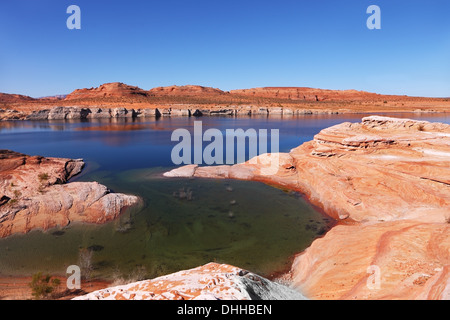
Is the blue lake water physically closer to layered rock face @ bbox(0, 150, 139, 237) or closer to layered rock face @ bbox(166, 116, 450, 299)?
layered rock face @ bbox(0, 150, 139, 237)

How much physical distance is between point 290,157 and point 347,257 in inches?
431

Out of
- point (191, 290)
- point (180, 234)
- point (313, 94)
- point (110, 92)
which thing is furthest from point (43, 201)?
point (313, 94)

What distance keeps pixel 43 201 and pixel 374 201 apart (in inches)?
598

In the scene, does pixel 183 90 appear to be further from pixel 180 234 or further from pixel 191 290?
pixel 191 290

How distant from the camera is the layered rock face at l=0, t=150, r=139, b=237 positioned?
10234 mm

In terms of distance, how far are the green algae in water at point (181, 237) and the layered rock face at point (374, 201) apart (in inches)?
46.8

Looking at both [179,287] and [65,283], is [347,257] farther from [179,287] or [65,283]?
[65,283]

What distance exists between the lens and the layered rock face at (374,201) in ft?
17.7

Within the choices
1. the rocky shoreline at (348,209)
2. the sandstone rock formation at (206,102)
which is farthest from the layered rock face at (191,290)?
the sandstone rock formation at (206,102)

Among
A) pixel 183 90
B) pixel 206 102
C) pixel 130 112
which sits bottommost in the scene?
pixel 130 112

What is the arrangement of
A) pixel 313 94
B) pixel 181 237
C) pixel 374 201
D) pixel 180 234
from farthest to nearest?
pixel 313 94
pixel 374 201
pixel 180 234
pixel 181 237

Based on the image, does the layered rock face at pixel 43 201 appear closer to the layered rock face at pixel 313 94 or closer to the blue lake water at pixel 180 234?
the blue lake water at pixel 180 234

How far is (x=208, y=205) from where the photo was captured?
1268cm

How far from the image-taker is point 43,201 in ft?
36.5
